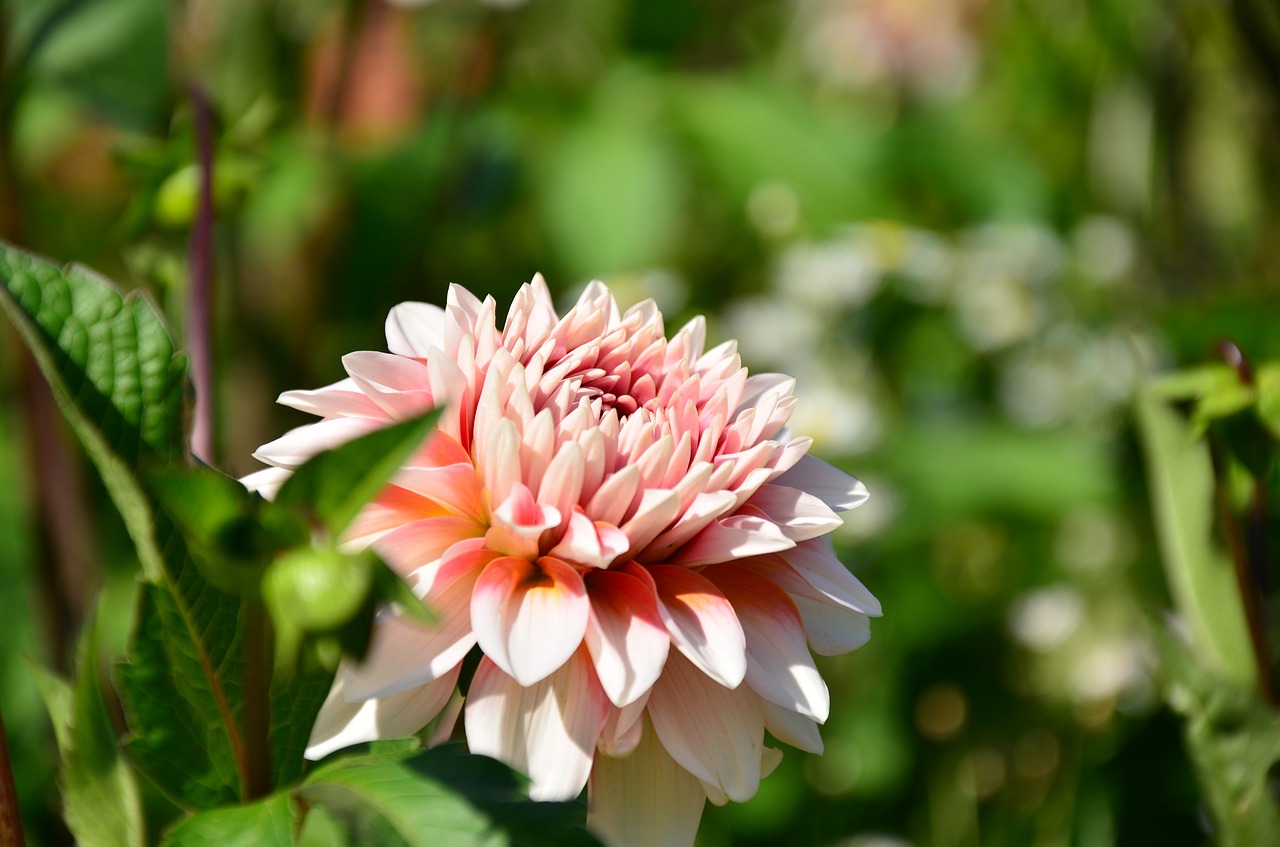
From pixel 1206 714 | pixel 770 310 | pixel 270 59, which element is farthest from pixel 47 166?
pixel 1206 714

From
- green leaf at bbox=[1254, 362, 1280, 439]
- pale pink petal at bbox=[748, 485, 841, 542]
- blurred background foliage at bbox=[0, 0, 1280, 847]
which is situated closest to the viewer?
pale pink petal at bbox=[748, 485, 841, 542]

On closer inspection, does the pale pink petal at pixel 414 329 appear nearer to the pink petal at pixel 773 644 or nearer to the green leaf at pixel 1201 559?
the pink petal at pixel 773 644

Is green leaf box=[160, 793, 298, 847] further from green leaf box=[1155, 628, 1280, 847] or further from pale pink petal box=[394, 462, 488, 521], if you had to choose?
green leaf box=[1155, 628, 1280, 847]

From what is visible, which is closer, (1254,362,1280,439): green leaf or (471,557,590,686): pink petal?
(471,557,590,686): pink petal

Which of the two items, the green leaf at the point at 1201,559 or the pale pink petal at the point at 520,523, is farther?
the green leaf at the point at 1201,559

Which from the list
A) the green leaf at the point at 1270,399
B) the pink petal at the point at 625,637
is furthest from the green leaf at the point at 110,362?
the green leaf at the point at 1270,399

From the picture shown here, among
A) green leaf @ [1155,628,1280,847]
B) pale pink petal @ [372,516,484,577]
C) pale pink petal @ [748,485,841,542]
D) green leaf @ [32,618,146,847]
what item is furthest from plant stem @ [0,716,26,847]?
green leaf @ [1155,628,1280,847]
